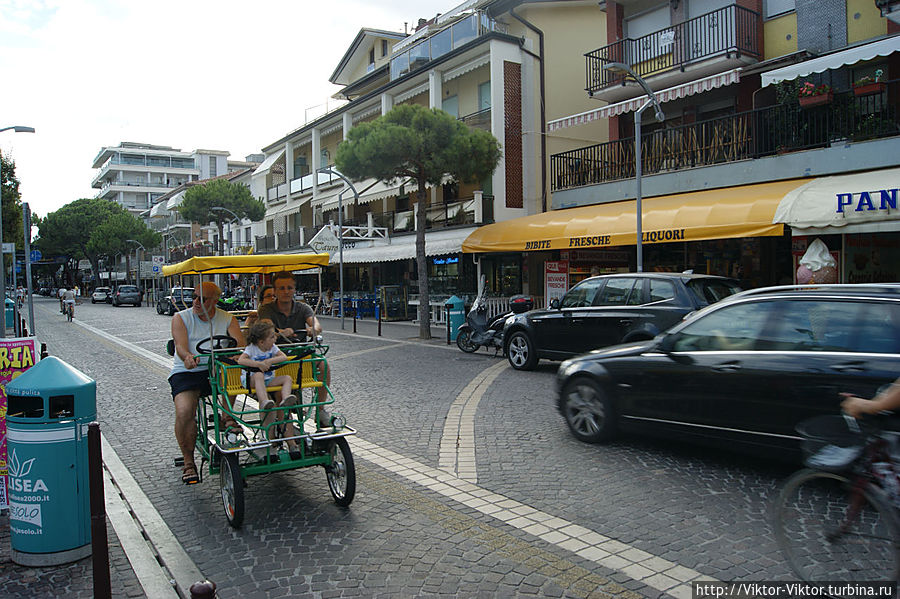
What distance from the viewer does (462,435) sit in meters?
7.17

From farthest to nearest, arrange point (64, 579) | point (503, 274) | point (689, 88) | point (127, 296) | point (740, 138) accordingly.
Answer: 1. point (127, 296)
2. point (503, 274)
3. point (689, 88)
4. point (740, 138)
5. point (64, 579)

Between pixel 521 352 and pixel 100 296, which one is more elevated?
pixel 100 296

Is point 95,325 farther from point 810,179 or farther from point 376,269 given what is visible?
point 810,179

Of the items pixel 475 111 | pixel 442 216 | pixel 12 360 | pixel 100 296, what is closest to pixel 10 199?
pixel 442 216

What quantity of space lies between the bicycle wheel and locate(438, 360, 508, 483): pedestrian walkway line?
2.73 metres

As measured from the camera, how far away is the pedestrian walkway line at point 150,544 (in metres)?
3.91

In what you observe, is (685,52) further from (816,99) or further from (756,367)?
(756,367)

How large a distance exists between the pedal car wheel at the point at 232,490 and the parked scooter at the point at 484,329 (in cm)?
931

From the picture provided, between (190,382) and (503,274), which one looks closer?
(190,382)

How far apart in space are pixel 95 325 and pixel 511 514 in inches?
1076

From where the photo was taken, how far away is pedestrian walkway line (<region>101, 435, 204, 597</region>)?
3906mm

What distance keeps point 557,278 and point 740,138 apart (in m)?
5.81

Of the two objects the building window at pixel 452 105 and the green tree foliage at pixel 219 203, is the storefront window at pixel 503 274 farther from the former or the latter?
the green tree foliage at pixel 219 203

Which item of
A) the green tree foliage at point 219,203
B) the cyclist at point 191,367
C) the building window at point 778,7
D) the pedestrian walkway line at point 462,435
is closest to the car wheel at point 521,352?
the pedestrian walkway line at point 462,435
